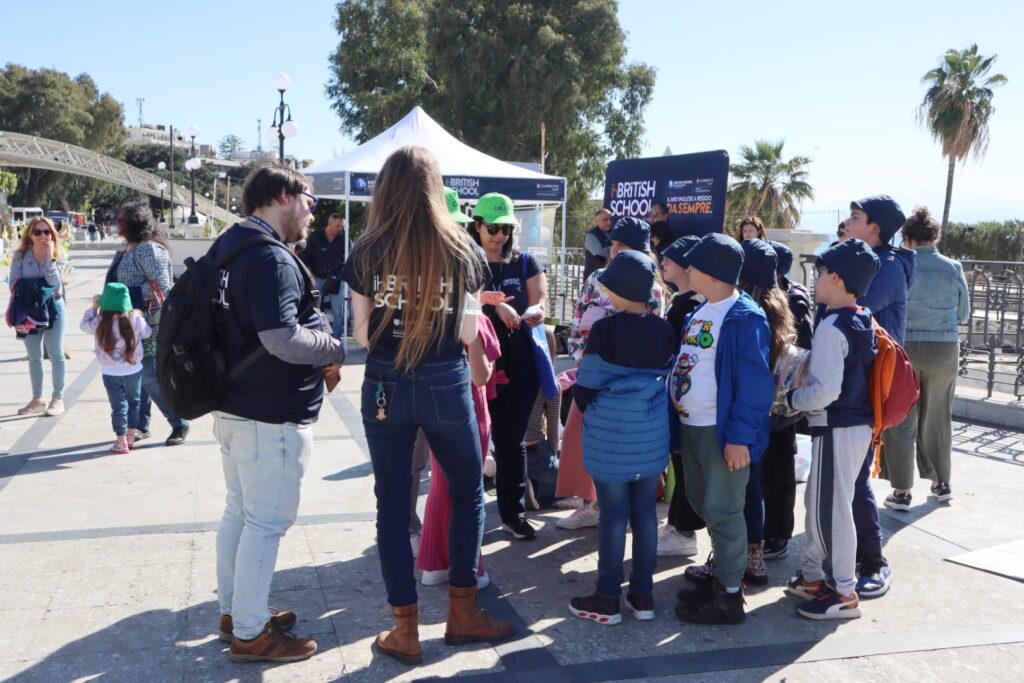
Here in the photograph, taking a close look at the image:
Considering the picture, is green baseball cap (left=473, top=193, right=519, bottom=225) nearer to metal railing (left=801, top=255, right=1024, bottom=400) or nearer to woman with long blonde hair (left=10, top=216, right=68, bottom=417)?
woman with long blonde hair (left=10, top=216, right=68, bottom=417)

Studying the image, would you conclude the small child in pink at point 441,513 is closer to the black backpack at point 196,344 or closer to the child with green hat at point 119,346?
the black backpack at point 196,344

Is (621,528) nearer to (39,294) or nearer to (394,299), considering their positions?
(394,299)

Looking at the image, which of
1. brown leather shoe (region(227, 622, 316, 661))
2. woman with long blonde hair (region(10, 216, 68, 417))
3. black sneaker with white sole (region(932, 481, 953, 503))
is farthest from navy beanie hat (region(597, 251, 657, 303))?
woman with long blonde hair (region(10, 216, 68, 417))

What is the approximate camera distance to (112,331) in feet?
20.0

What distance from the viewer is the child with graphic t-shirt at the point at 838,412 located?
12.1 ft

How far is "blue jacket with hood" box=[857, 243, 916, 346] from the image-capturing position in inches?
185

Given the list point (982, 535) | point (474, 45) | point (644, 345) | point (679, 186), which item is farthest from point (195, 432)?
point (474, 45)

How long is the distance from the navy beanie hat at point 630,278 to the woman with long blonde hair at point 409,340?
1.91 feet

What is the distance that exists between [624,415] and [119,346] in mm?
4153

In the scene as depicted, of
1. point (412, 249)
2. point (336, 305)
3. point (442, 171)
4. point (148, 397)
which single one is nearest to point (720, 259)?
point (412, 249)

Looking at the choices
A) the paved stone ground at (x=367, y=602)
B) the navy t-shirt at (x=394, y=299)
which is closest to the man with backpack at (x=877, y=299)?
the paved stone ground at (x=367, y=602)

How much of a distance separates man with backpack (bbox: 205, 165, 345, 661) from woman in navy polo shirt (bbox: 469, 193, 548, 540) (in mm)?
1302

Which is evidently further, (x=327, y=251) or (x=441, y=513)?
(x=327, y=251)

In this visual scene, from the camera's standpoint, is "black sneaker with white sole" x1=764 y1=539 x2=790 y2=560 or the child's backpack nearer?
the child's backpack
